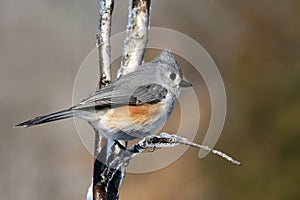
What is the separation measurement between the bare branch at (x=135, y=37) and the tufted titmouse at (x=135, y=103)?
4 cm

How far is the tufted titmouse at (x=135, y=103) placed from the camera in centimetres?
158

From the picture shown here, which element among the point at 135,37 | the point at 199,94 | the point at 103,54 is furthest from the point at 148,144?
the point at 199,94

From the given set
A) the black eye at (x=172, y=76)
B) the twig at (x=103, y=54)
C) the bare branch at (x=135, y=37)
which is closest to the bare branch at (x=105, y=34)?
the twig at (x=103, y=54)

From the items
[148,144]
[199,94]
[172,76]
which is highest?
[199,94]

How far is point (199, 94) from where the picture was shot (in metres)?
4.50

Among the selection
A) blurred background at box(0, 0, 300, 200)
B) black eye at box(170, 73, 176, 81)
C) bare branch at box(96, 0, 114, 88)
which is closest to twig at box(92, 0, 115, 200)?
bare branch at box(96, 0, 114, 88)

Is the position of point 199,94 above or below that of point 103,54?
above

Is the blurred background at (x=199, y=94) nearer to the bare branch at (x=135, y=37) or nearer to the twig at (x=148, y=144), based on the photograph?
the bare branch at (x=135, y=37)

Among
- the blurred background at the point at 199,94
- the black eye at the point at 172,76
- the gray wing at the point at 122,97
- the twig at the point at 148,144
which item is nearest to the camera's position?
the twig at the point at 148,144

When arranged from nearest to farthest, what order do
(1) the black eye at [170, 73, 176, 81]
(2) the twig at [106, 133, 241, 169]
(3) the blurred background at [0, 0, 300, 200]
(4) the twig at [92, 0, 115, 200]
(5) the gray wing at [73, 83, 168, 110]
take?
(2) the twig at [106, 133, 241, 169], (4) the twig at [92, 0, 115, 200], (5) the gray wing at [73, 83, 168, 110], (1) the black eye at [170, 73, 176, 81], (3) the blurred background at [0, 0, 300, 200]

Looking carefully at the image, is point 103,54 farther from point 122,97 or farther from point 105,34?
point 122,97

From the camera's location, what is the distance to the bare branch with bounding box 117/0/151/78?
1.62 metres

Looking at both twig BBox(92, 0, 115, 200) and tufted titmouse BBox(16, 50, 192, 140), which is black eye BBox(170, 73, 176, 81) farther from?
twig BBox(92, 0, 115, 200)

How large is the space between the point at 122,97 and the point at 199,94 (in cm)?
290
